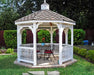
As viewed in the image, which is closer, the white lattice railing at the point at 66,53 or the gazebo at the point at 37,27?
the gazebo at the point at 37,27

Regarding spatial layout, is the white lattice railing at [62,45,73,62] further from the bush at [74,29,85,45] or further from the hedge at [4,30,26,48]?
the hedge at [4,30,26,48]

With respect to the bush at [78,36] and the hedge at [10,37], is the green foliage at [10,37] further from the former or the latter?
the bush at [78,36]

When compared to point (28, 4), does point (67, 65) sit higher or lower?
lower

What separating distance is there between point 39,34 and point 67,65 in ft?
23.6

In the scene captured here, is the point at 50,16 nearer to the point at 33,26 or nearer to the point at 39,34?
the point at 33,26

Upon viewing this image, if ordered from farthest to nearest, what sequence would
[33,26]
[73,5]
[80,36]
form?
[73,5], [80,36], [33,26]

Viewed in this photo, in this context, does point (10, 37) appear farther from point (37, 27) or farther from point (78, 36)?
point (78, 36)

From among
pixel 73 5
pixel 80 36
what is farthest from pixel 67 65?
pixel 73 5

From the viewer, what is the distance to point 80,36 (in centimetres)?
1523

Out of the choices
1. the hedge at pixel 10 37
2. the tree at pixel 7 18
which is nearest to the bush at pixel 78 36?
the hedge at pixel 10 37

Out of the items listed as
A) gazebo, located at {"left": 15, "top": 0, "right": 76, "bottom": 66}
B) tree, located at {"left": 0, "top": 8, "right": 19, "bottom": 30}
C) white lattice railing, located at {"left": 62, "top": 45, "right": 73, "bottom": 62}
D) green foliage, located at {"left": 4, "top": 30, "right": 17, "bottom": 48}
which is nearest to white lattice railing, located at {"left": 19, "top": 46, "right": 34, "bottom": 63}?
gazebo, located at {"left": 15, "top": 0, "right": 76, "bottom": 66}

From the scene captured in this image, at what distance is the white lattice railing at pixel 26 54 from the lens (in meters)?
7.68

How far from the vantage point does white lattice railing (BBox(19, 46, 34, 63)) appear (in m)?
7.68

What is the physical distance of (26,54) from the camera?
7.91 m
